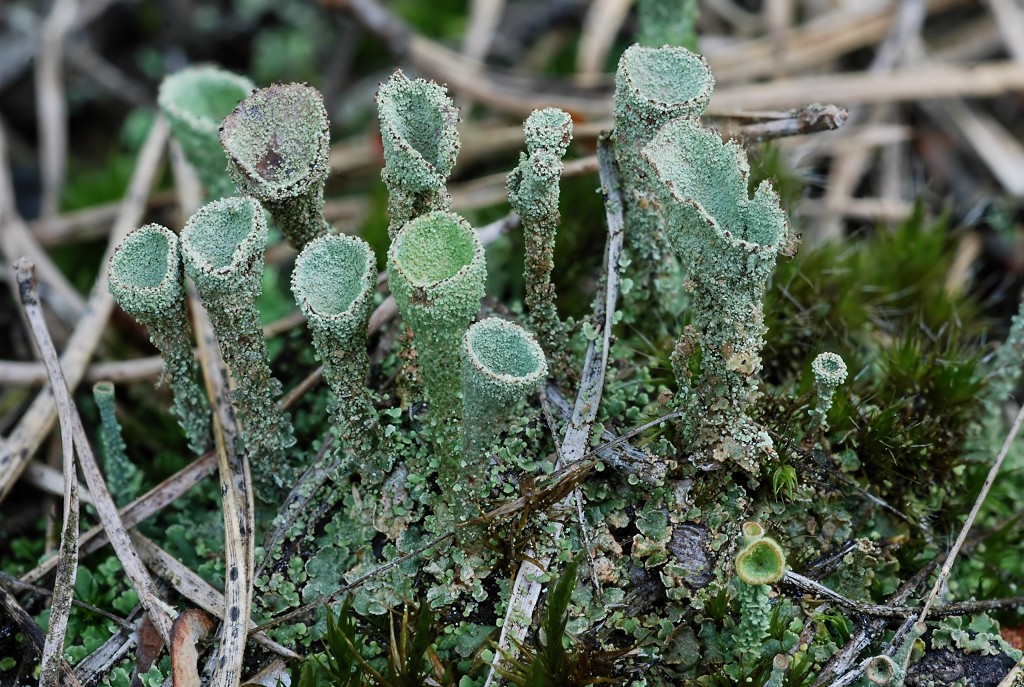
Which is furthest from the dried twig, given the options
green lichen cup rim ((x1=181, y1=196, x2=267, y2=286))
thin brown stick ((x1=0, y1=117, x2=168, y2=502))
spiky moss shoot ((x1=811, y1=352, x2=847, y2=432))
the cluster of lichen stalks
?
thin brown stick ((x1=0, y1=117, x2=168, y2=502))

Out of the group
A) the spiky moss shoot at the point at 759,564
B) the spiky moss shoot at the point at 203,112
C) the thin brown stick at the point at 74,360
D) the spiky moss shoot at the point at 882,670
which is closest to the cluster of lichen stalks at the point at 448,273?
the spiky moss shoot at the point at 759,564

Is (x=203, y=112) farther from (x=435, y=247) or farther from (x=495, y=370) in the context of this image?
(x=495, y=370)

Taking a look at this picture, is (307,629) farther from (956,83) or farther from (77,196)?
(956,83)


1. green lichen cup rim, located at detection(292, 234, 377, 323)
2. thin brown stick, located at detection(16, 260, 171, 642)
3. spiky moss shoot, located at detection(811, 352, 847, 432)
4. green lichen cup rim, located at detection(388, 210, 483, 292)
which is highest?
green lichen cup rim, located at detection(388, 210, 483, 292)

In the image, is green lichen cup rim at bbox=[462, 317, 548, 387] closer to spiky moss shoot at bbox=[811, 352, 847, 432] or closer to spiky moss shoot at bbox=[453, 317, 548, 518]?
spiky moss shoot at bbox=[453, 317, 548, 518]

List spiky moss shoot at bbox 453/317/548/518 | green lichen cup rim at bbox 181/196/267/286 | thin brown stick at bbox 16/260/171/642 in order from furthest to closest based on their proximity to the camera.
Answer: thin brown stick at bbox 16/260/171/642 → green lichen cup rim at bbox 181/196/267/286 → spiky moss shoot at bbox 453/317/548/518

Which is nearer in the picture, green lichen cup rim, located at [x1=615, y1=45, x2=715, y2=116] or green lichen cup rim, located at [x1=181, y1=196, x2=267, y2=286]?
green lichen cup rim, located at [x1=181, y1=196, x2=267, y2=286]
